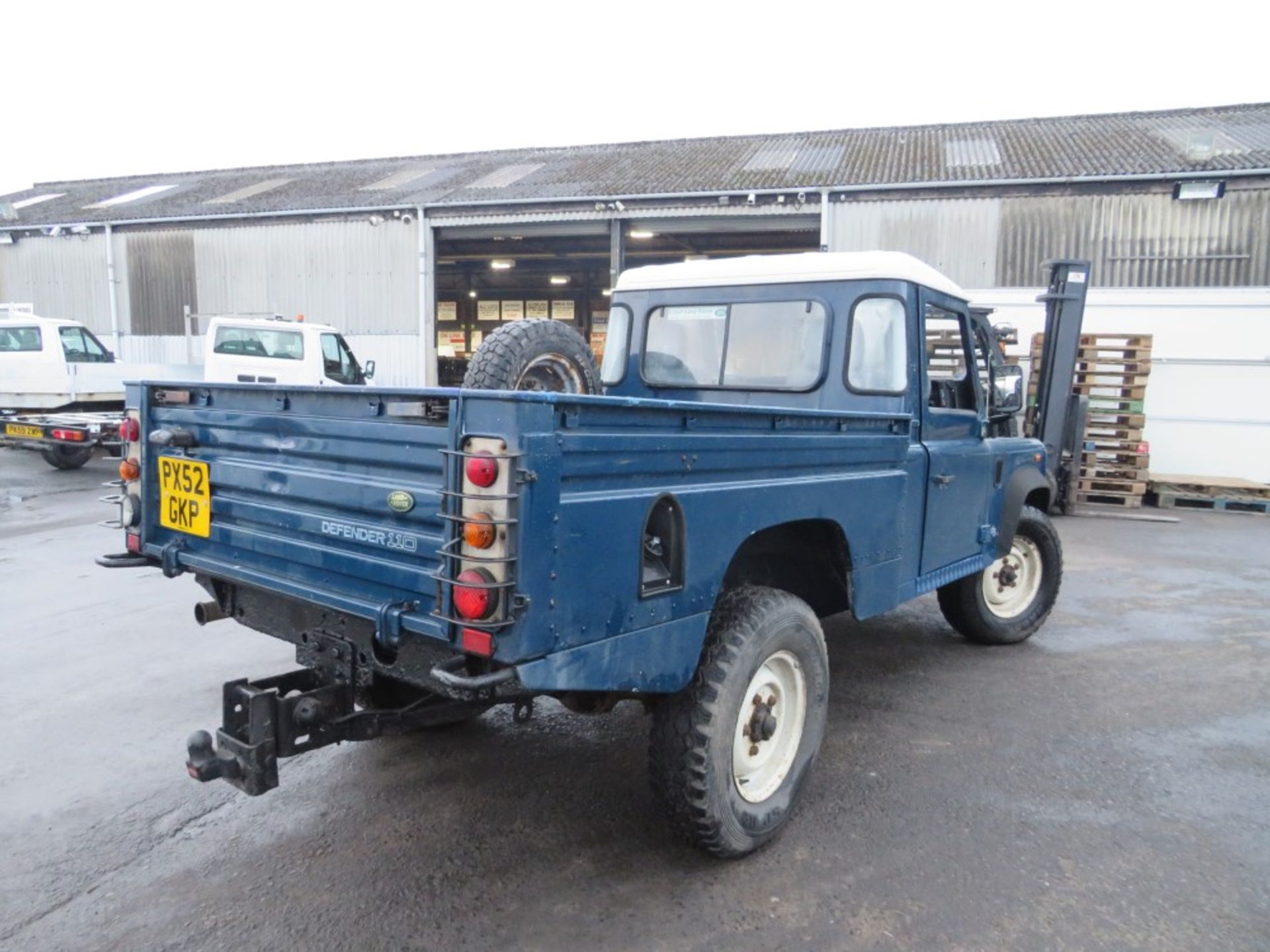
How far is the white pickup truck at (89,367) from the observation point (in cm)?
1301

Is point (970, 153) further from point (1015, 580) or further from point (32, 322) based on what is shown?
point (32, 322)

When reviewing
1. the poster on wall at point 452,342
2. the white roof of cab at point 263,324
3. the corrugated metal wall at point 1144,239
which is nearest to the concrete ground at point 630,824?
the white roof of cab at point 263,324

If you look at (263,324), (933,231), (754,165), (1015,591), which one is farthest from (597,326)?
(1015,591)

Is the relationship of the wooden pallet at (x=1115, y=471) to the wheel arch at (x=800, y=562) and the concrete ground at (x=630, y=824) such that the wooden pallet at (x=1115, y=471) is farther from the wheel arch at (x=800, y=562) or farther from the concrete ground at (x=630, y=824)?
Answer: the wheel arch at (x=800, y=562)

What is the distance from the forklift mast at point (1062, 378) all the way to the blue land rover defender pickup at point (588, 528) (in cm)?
611

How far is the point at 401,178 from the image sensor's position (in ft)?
72.6

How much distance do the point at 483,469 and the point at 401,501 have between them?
394 millimetres

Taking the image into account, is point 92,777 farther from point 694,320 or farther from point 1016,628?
point 1016,628

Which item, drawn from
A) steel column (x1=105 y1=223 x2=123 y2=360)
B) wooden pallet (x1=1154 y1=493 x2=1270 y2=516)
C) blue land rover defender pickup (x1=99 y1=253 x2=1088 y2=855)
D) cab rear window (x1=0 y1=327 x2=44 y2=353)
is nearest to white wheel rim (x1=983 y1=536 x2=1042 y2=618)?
blue land rover defender pickup (x1=99 y1=253 x2=1088 y2=855)

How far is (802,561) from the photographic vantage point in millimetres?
3818

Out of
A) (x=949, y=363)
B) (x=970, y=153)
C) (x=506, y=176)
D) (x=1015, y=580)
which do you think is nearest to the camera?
(x=949, y=363)

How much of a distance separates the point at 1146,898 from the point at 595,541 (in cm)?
223

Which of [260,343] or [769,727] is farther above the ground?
[260,343]

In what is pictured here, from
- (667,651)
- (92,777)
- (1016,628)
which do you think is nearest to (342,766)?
(92,777)
